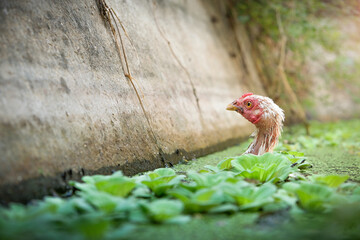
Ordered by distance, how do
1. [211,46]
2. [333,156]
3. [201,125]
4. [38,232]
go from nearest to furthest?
1. [38,232]
2. [333,156]
3. [201,125]
4. [211,46]

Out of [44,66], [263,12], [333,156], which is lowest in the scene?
[333,156]

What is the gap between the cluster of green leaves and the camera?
0.85 meters

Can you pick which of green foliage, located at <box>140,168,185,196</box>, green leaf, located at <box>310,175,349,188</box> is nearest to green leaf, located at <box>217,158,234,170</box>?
green foliage, located at <box>140,168,185,196</box>

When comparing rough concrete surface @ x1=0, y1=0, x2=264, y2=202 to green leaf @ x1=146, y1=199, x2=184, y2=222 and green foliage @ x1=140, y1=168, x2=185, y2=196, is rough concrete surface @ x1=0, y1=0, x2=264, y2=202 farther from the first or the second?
green leaf @ x1=146, y1=199, x2=184, y2=222

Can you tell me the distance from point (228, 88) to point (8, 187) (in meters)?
3.08

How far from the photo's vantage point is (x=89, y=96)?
63.0 inches

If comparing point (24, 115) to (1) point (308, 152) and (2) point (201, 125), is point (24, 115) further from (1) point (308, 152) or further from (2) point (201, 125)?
(1) point (308, 152)

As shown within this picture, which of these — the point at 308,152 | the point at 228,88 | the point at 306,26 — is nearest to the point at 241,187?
the point at 308,152

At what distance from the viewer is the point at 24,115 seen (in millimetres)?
1236

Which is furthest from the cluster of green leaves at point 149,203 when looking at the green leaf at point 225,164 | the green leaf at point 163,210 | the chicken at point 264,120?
the chicken at point 264,120

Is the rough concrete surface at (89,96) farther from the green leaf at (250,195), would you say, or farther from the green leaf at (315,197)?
the green leaf at (315,197)

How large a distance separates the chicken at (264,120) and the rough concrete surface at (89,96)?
54 cm

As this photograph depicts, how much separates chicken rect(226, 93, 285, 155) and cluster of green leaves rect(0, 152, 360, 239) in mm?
514

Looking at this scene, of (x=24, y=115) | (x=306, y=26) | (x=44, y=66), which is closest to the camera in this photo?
(x=24, y=115)
